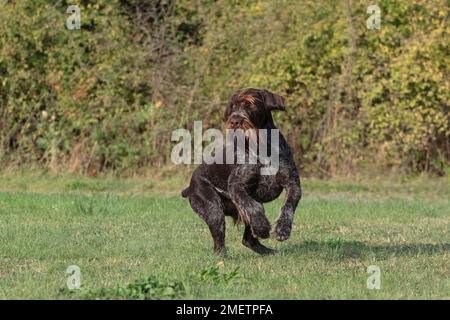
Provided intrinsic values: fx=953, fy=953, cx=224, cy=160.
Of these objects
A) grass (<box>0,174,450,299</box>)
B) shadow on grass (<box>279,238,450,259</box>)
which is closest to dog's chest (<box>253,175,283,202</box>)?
grass (<box>0,174,450,299</box>)

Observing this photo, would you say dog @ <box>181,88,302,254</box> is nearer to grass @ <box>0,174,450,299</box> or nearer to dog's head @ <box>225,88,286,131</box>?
dog's head @ <box>225,88,286,131</box>

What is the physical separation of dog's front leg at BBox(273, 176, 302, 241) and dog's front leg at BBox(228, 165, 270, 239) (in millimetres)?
112

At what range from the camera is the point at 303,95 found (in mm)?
15828

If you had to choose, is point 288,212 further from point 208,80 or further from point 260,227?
point 208,80

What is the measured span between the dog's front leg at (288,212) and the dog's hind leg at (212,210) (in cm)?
67

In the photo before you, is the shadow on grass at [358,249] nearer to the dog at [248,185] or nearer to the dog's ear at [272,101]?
the dog at [248,185]

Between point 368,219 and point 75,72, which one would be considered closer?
point 368,219

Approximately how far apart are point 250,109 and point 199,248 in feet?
5.33

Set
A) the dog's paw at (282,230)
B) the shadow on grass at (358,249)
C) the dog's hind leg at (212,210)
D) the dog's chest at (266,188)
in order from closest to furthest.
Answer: the dog's paw at (282,230), the dog's chest at (266,188), the dog's hind leg at (212,210), the shadow on grass at (358,249)

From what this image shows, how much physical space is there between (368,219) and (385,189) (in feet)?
12.1

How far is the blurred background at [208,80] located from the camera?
15438mm

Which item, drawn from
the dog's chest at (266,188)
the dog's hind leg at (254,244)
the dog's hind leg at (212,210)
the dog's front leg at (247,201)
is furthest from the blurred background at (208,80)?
the dog's front leg at (247,201)
